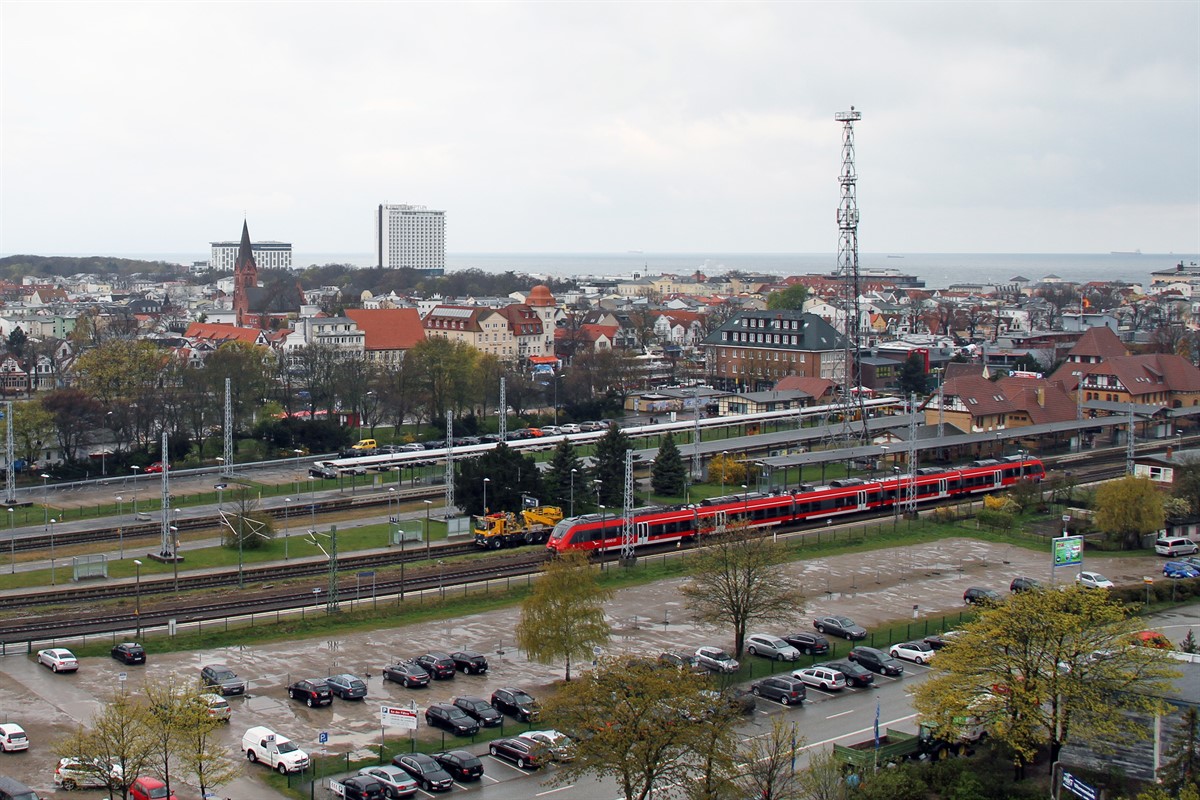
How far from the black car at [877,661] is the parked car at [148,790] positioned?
1414 centimetres

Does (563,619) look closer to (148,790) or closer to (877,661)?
(877,661)

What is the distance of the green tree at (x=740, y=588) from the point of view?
1030 inches

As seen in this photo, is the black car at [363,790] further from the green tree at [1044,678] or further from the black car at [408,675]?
the green tree at [1044,678]

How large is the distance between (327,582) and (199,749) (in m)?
15.3

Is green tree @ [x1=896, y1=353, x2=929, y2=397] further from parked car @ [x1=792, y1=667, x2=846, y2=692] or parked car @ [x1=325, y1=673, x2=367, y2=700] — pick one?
parked car @ [x1=325, y1=673, x2=367, y2=700]

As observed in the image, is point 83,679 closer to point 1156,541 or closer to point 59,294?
point 1156,541

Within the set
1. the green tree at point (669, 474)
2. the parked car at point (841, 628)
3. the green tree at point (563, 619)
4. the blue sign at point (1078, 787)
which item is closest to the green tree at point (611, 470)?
the green tree at point (669, 474)

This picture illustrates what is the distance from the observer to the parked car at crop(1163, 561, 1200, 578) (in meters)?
33.7

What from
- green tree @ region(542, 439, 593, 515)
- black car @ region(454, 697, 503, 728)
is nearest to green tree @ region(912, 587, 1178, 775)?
black car @ region(454, 697, 503, 728)

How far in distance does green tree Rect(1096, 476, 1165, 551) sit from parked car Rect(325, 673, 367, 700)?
80.7 feet

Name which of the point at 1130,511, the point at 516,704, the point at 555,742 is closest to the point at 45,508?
the point at 516,704

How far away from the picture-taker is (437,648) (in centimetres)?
2723

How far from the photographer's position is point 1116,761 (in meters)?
19.4

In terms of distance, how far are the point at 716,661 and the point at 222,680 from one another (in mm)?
10069
